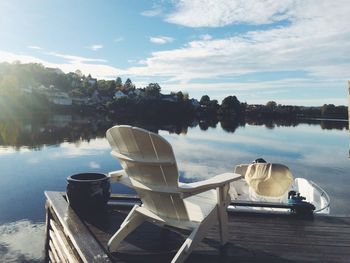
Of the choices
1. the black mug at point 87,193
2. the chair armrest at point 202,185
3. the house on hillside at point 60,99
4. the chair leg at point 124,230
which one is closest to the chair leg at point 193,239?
the chair armrest at point 202,185

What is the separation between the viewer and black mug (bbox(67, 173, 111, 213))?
483 centimetres

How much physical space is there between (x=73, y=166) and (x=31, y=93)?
71.0 m

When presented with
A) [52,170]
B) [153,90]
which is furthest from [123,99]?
[52,170]

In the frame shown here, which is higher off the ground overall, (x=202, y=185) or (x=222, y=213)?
(x=202, y=185)

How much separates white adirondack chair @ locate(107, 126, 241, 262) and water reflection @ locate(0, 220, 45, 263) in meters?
6.22

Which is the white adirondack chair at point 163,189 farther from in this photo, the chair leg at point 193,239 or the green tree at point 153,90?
the green tree at point 153,90

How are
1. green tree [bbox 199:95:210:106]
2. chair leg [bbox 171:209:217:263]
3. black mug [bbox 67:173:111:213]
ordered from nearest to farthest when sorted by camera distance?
chair leg [bbox 171:209:217:263], black mug [bbox 67:173:111:213], green tree [bbox 199:95:210:106]

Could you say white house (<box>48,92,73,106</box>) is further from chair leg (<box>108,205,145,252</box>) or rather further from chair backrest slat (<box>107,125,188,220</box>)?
chair backrest slat (<box>107,125,188,220</box>)

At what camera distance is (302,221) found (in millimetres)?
4852

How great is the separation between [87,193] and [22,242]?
6.16 m

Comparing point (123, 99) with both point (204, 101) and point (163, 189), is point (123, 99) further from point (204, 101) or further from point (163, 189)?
point (163, 189)

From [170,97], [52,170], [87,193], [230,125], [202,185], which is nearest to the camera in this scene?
[202,185]

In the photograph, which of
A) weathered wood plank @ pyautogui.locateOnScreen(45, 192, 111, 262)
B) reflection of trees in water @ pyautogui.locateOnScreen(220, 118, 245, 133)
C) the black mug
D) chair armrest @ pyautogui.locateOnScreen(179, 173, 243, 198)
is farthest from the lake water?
reflection of trees in water @ pyautogui.locateOnScreen(220, 118, 245, 133)

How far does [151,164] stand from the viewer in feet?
10.9
